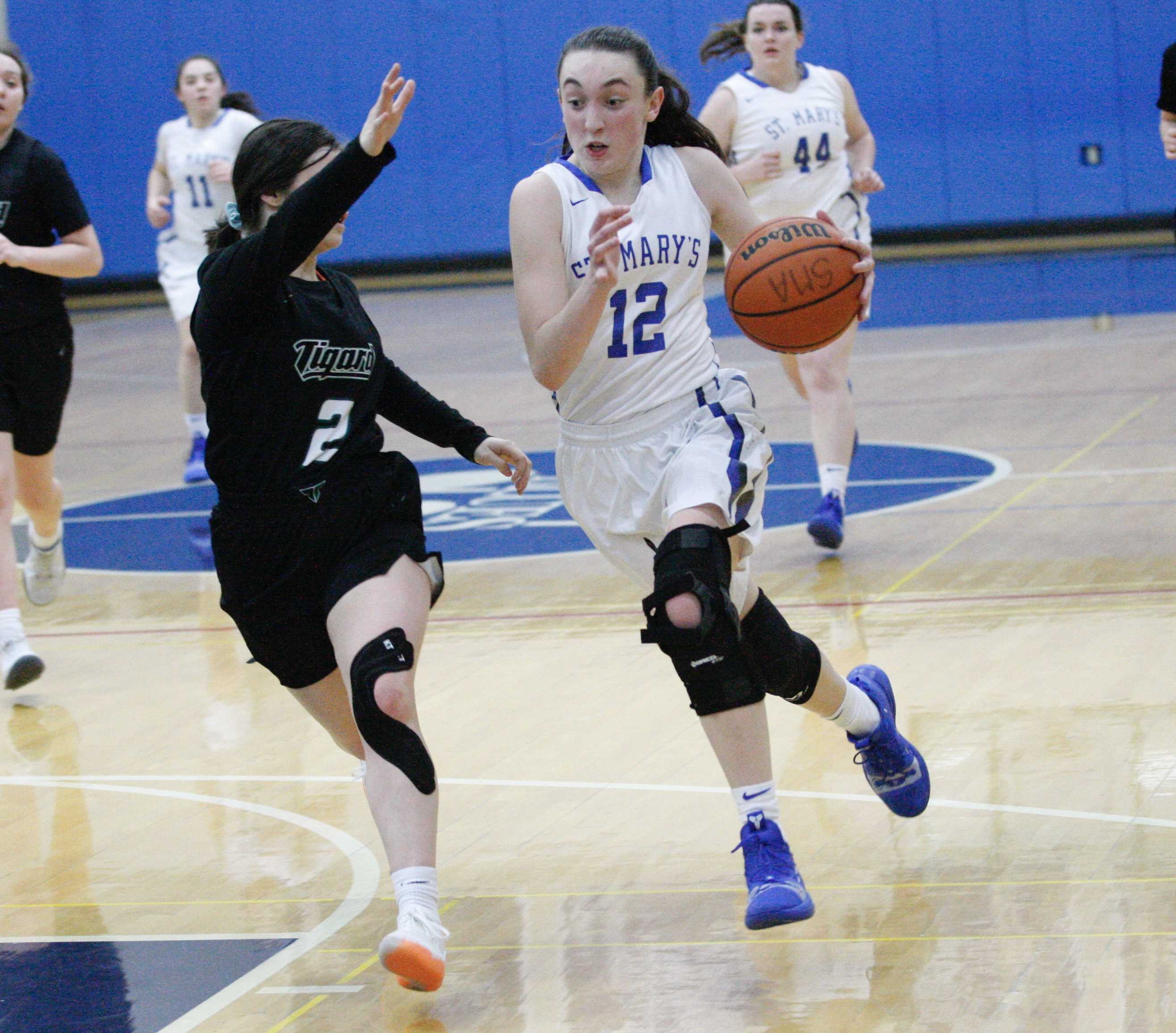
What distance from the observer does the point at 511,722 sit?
4922 millimetres

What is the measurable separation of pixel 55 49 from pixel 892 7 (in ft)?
33.0

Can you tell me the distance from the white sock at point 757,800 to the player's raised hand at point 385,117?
1369 mm

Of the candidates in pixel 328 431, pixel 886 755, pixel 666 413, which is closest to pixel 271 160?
pixel 328 431

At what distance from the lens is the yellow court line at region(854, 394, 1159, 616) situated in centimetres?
609

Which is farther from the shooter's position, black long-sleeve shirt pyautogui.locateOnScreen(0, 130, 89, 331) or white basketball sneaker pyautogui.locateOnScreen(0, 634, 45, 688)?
black long-sleeve shirt pyautogui.locateOnScreen(0, 130, 89, 331)

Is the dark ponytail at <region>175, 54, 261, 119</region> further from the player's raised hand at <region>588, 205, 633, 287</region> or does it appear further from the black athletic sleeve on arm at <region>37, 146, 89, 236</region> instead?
the player's raised hand at <region>588, 205, 633, 287</region>

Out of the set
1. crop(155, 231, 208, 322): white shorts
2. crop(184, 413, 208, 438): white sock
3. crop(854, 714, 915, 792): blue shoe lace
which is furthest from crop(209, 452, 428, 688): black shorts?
crop(155, 231, 208, 322): white shorts

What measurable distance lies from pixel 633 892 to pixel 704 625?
26.8 inches

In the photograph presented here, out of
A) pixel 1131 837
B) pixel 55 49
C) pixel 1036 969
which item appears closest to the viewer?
pixel 1036 969

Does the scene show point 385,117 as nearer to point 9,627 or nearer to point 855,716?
point 855,716

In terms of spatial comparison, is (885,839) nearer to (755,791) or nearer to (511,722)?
(755,791)

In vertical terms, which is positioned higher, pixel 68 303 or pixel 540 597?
pixel 540 597

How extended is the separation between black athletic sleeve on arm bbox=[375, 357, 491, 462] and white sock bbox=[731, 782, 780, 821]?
0.92m

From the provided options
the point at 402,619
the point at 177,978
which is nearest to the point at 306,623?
the point at 402,619
